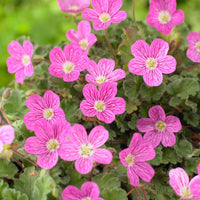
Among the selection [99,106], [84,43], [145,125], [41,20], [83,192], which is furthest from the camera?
[41,20]

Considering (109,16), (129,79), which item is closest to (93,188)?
(129,79)

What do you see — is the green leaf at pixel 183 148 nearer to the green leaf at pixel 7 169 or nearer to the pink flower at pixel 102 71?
the pink flower at pixel 102 71

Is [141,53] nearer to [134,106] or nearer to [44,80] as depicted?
[134,106]

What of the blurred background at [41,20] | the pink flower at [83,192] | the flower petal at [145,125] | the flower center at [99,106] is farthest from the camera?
the blurred background at [41,20]

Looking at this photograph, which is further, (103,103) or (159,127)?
(159,127)

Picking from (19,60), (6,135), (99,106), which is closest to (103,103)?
(99,106)

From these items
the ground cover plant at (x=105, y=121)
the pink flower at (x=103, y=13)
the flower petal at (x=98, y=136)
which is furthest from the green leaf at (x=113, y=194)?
the pink flower at (x=103, y=13)

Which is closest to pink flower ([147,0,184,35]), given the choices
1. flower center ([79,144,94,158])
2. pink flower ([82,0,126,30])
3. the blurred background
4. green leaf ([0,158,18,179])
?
pink flower ([82,0,126,30])

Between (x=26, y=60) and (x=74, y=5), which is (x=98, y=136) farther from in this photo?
(x=74, y=5)
